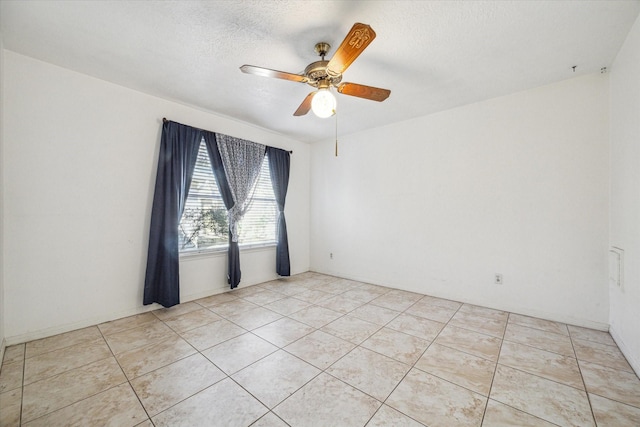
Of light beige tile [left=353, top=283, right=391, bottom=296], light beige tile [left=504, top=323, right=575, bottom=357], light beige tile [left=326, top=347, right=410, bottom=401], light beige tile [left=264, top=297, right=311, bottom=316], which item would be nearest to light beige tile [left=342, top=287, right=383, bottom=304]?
light beige tile [left=353, top=283, right=391, bottom=296]

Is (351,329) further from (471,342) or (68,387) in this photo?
(68,387)

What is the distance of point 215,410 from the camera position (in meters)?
1.54

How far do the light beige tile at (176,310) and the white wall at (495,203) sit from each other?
2.52m

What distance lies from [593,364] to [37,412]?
383cm

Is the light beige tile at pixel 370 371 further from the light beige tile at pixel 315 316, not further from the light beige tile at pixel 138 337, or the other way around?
the light beige tile at pixel 138 337

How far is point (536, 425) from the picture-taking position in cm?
142

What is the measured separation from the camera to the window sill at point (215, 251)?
3.35 meters

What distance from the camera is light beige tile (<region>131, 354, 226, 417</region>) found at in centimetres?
161

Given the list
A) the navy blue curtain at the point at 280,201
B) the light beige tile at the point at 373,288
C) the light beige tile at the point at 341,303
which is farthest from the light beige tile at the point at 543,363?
the navy blue curtain at the point at 280,201

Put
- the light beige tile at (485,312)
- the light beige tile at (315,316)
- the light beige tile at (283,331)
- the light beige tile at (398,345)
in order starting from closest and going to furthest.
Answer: the light beige tile at (398,345) < the light beige tile at (283,331) < the light beige tile at (315,316) < the light beige tile at (485,312)

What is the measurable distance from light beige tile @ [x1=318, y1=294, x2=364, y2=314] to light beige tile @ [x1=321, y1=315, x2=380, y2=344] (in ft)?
0.87

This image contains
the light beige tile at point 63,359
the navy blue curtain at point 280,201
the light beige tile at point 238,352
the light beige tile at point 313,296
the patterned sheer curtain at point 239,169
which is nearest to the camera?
the light beige tile at point 63,359

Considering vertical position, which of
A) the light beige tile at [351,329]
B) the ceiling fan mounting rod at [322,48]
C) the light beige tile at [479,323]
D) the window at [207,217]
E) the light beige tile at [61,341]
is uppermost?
the ceiling fan mounting rod at [322,48]

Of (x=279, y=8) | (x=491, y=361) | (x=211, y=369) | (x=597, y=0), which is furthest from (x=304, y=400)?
(x=597, y=0)
